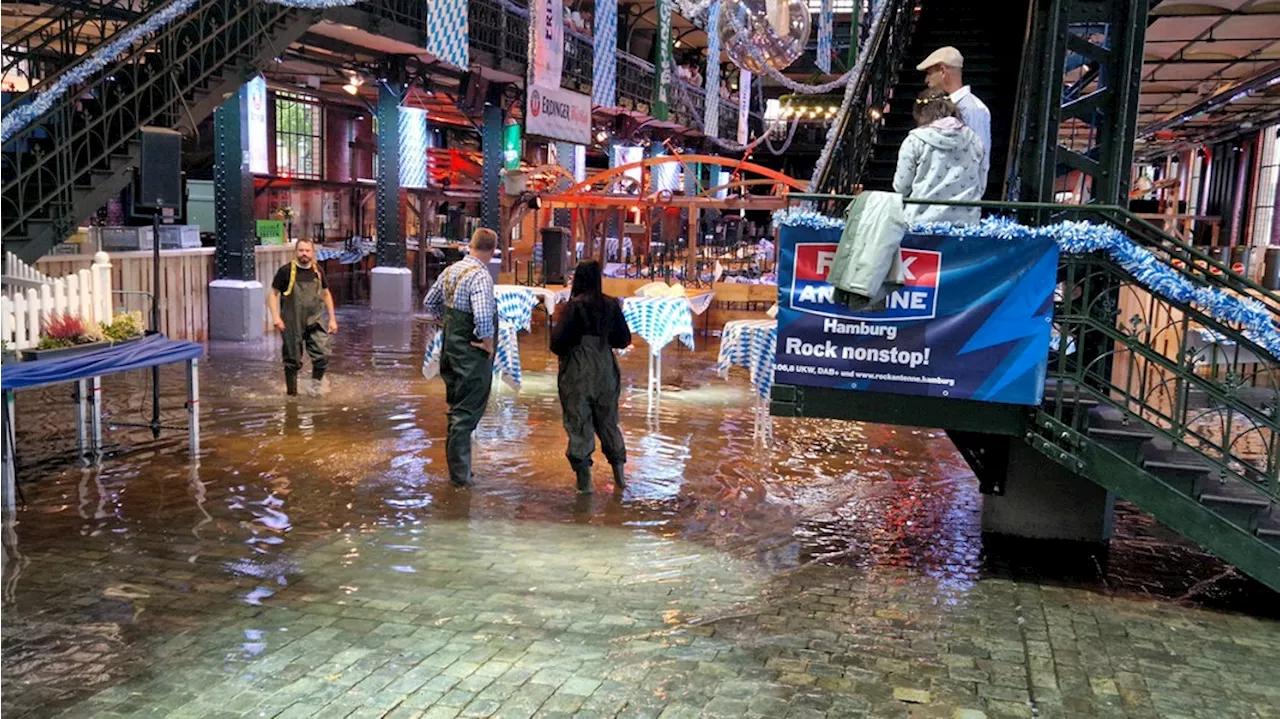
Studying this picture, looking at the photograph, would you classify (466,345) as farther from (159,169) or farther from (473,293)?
(159,169)

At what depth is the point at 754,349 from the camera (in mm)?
10555

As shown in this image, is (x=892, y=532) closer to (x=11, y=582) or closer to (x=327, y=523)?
(x=327, y=523)

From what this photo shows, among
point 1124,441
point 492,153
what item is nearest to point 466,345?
point 1124,441

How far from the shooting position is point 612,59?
18.6 m

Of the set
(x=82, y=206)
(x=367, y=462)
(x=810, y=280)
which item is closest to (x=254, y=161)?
(x=82, y=206)

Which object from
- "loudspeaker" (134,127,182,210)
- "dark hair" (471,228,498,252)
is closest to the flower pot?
"dark hair" (471,228,498,252)

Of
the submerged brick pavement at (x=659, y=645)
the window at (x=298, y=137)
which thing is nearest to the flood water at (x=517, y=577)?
the submerged brick pavement at (x=659, y=645)

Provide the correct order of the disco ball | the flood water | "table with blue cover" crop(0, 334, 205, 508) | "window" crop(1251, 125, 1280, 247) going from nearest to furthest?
the flood water → "table with blue cover" crop(0, 334, 205, 508) → the disco ball → "window" crop(1251, 125, 1280, 247)

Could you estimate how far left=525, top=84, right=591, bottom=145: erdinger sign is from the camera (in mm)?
16328

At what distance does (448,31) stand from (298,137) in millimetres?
15427

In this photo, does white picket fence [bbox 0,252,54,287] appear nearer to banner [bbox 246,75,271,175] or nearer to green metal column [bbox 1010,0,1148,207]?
banner [bbox 246,75,271,175]

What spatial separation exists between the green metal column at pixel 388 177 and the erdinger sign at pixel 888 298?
15.9 m

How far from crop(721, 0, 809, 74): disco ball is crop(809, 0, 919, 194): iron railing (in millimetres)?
934

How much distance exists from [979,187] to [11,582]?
6.19 meters
